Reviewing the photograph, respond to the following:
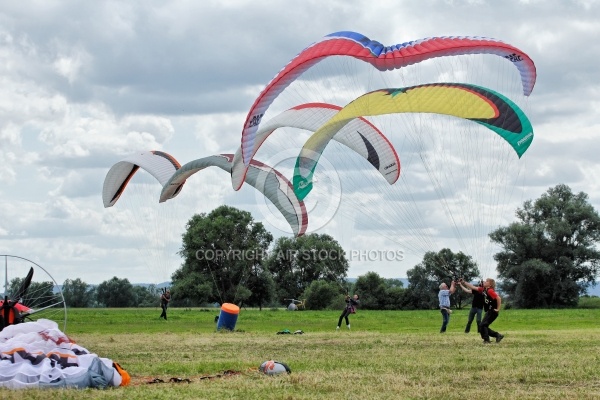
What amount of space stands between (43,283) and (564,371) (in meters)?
10.4

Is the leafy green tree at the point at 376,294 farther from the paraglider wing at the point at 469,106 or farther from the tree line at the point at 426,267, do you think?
the paraglider wing at the point at 469,106

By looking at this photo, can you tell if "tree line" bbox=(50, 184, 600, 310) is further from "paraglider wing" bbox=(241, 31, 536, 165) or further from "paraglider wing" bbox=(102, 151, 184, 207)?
"paraglider wing" bbox=(241, 31, 536, 165)

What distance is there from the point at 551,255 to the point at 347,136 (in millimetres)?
48460

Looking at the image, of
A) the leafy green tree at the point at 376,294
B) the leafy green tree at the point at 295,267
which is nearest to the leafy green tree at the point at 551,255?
the leafy green tree at the point at 376,294

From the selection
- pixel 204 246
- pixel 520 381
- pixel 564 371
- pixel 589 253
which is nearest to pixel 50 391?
pixel 520 381

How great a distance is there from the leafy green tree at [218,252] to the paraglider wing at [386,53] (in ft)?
139

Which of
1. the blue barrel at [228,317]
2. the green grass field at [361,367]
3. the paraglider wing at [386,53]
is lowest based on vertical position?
the green grass field at [361,367]

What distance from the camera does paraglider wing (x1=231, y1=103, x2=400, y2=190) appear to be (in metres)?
21.9

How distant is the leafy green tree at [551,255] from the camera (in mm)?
65250

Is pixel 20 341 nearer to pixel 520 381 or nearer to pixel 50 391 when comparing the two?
pixel 50 391

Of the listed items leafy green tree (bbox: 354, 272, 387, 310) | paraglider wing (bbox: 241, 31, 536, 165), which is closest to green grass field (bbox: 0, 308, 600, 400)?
paraglider wing (bbox: 241, 31, 536, 165)

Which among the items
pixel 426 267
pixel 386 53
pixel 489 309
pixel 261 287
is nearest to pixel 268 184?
pixel 489 309

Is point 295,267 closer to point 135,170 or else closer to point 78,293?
point 78,293

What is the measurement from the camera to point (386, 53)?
16.0 m
